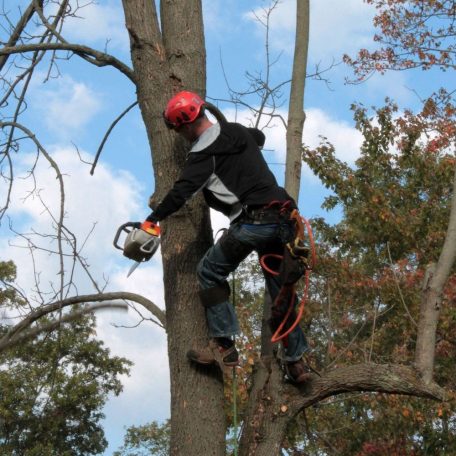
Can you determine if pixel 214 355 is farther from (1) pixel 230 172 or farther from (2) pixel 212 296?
(1) pixel 230 172

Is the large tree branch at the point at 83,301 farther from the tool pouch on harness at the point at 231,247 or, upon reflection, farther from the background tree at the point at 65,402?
the background tree at the point at 65,402

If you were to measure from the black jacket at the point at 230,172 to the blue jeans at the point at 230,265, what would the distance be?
145 mm

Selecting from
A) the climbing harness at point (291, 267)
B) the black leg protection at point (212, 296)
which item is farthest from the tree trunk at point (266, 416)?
the black leg protection at point (212, 296)

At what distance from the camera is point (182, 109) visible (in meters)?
4.17

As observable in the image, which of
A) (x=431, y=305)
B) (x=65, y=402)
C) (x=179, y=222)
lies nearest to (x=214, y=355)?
(x=179, y=222)

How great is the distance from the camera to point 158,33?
15.4ft

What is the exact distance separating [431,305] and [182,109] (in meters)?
1.75

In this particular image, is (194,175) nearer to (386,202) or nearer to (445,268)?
(445,268)

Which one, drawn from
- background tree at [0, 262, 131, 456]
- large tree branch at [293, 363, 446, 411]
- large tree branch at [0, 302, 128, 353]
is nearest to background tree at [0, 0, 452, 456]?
large tree branch at [293, 363, 446, 411]

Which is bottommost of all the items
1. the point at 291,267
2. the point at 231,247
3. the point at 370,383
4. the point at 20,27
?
the point at 370,383

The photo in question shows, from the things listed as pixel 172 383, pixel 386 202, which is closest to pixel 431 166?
pixel 386 202

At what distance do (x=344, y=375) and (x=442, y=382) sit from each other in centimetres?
933

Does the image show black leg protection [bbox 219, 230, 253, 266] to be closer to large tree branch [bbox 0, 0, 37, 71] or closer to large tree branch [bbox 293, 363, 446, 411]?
large tree branch [bbox 293, 363, 446, 411]

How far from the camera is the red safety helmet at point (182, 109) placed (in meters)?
4.17
